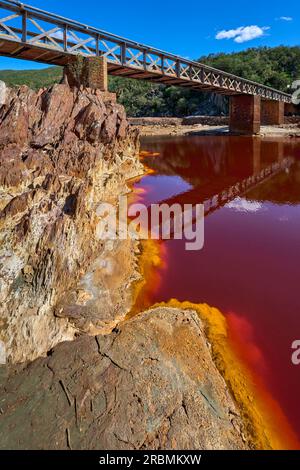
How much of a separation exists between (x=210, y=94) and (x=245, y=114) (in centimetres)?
2697

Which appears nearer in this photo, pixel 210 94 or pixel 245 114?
pixel 245 114

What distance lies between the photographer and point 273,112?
4466 cm

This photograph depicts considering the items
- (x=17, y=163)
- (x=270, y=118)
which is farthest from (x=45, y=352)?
(x=270, y=118)

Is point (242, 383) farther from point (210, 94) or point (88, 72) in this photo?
point (210, 94)

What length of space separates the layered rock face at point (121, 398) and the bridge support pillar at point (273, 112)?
47101 mm

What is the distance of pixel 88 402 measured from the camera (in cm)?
370

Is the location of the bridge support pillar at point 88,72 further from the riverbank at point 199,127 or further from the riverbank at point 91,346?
the riverbank at point 199,127

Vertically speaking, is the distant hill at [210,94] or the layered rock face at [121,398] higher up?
the distant hill at [210,94]

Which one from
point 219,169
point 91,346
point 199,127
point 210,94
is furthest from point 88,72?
point 210,94

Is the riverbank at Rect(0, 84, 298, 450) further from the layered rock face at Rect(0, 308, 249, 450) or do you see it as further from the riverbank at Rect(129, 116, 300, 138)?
the riverbank at Rect(129, 116, 300, 138)

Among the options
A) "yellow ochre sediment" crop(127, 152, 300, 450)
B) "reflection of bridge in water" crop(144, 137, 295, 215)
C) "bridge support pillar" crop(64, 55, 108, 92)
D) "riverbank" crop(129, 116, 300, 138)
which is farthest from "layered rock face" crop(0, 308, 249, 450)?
"riverbank" crop(129, 116, 300, 138)

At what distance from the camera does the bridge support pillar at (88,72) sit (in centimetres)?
1448

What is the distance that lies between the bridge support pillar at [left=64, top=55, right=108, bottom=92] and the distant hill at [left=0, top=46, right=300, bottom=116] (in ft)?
152

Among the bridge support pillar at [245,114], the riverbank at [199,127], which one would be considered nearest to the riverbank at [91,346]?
the bridge support pillar at [245,114]
